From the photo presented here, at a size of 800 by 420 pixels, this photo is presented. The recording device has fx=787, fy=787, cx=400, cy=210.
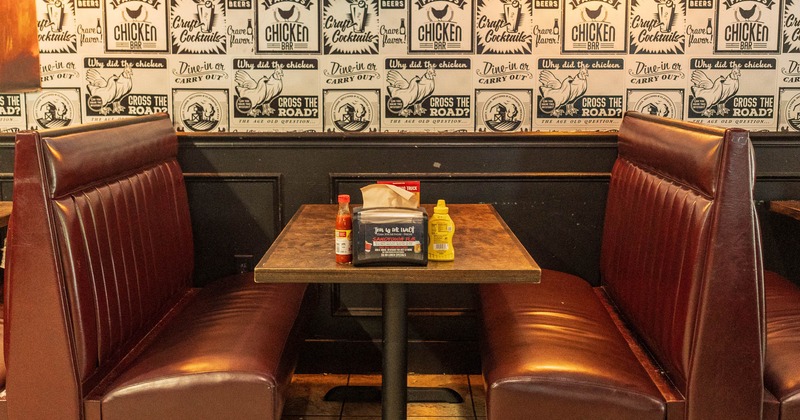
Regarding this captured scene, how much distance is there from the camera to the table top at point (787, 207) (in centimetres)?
336

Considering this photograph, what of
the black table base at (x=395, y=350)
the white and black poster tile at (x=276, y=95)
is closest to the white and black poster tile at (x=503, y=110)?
the white and black poster tile at (x=276, y=95)

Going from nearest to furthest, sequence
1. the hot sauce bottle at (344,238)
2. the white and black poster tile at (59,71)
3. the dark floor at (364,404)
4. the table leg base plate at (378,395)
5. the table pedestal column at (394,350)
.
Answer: the hot sauce bottle at (344,238)
the table pedestal column at (394,350)
the dark floor at (364,404)
the table leg base plate at (378,395)
the white and black poster tile at (59,71)

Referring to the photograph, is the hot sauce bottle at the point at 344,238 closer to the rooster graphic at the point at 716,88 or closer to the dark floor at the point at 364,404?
the dark floor at the point at 364,404

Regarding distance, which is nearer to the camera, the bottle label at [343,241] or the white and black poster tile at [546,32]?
the bottle label at [343,241]

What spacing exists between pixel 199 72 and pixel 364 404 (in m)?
1.67

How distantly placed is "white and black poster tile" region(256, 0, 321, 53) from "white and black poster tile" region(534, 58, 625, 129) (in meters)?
1.04

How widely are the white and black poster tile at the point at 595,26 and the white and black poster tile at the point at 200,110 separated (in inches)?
62.3

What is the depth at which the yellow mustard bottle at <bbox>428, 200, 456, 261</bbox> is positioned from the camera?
95.4 inches

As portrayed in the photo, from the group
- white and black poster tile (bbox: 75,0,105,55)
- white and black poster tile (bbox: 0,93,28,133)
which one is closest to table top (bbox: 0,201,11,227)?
white and black poster tile (bbox: 0,93,28,133)

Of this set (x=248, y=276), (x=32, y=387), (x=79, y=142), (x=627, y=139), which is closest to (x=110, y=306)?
(x=32, y=387)

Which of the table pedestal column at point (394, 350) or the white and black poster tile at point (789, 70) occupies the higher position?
the white and black poster tile at point (789, 70)

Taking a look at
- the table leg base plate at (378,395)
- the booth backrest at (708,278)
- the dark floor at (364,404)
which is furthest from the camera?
the table leg base plate at (378,395)

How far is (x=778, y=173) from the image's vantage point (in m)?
3.63

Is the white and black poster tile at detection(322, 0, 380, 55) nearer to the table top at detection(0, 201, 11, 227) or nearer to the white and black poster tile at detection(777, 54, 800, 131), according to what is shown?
the table top at detection(0, 201, 11, 227)
